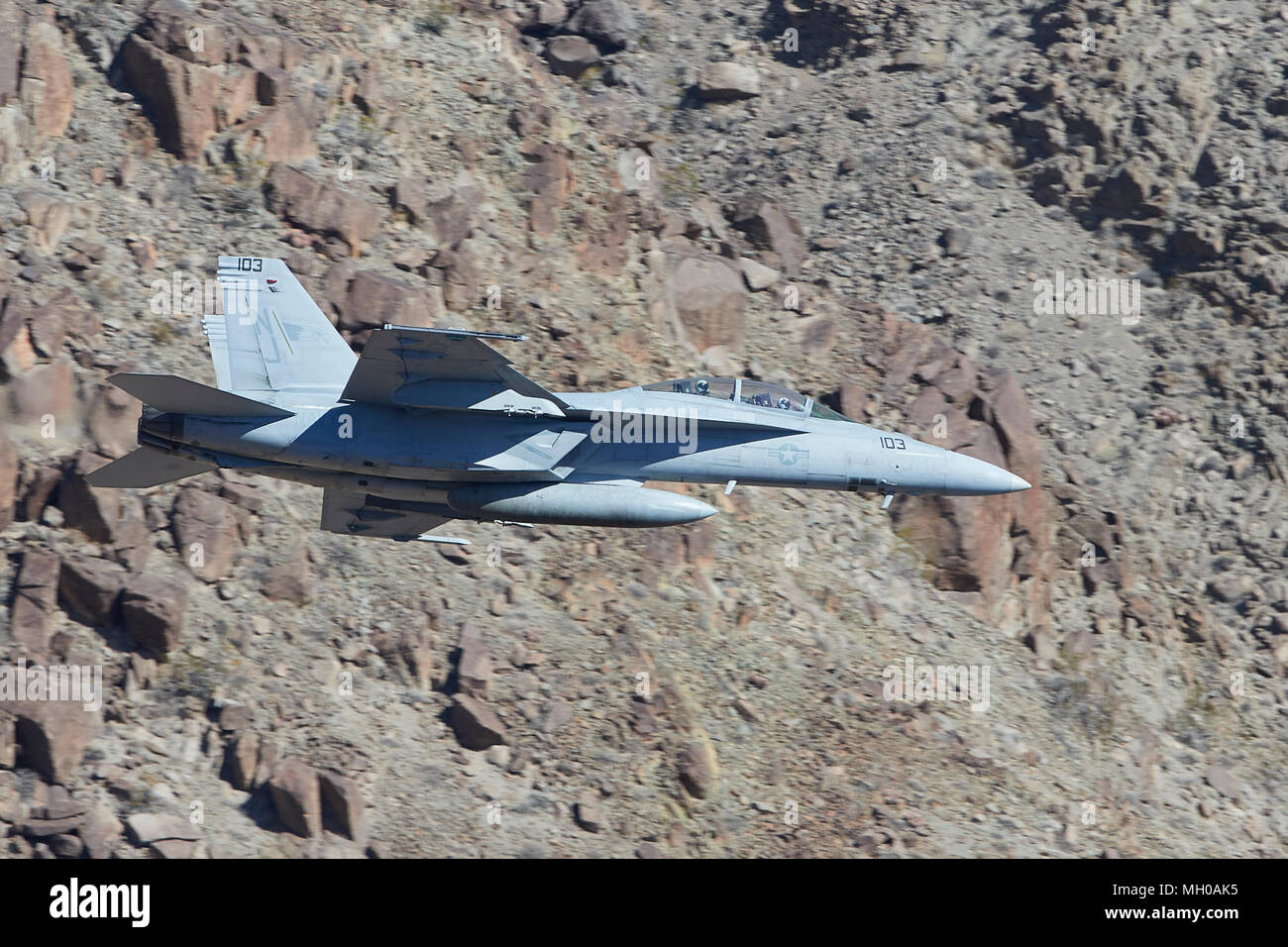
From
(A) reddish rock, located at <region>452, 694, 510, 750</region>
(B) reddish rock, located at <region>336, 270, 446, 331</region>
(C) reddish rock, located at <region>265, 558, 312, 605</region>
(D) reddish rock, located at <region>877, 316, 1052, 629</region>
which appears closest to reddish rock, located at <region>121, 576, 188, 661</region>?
(C) reddish rock, located at <region>265, 558, 312, 605</region>

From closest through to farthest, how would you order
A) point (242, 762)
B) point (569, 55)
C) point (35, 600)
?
point (242, 762) → point (35, 600) → point (569, 55)

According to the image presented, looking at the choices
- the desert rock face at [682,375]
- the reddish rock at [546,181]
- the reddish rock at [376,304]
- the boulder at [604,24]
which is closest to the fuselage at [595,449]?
the desert rock face at [682,375]

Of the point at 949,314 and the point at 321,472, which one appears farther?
the point at 949,314

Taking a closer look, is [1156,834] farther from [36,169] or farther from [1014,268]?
[36,169]

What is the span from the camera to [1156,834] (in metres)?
27.0

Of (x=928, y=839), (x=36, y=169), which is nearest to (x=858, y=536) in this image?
(x=928, y=839)

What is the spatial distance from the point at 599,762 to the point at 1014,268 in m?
17.2

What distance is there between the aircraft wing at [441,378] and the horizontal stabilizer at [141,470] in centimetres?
281

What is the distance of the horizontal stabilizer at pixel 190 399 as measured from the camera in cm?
1934

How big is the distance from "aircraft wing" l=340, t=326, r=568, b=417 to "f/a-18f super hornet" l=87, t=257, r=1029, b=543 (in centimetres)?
3

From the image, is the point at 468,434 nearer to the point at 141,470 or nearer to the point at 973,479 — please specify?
the point at 141,470

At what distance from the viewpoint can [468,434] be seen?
68.6 feet

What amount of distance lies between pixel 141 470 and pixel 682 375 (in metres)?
13.3

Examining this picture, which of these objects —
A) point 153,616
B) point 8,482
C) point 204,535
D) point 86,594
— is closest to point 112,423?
point 8,482
